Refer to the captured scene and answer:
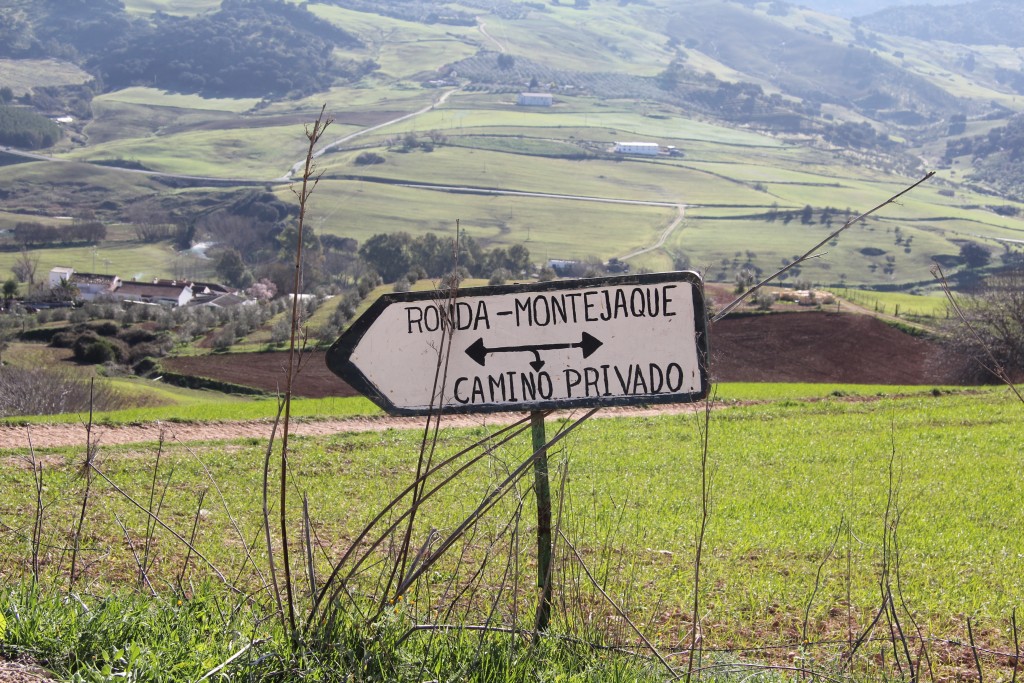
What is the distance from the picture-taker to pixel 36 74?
18125cm

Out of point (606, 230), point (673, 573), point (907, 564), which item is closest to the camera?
point (673, 573)

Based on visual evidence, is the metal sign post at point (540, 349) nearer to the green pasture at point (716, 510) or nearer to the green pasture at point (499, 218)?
the green pasture at point (716, 510)

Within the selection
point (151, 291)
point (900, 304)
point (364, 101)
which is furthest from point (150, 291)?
point (364, 101)

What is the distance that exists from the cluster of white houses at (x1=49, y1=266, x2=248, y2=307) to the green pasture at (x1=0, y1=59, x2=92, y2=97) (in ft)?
393

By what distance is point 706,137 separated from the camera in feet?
499

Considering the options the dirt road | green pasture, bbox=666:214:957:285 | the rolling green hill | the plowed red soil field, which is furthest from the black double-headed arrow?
green pasture, bbox=666:214:957:285

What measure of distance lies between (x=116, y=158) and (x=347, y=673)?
134 meters

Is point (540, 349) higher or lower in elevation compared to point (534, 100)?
lower

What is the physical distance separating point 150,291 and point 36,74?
145 metres

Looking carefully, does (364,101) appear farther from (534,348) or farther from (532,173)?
(534,348)

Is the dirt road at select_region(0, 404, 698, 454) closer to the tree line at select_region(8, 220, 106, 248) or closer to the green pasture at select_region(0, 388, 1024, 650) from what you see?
the green pasture at select_region(0, 388, 1024, 650)

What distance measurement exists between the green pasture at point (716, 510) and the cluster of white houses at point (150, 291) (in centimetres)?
4781

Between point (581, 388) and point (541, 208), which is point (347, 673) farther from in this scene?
point (541, 208)

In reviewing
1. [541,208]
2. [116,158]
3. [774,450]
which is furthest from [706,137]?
[774,450]
